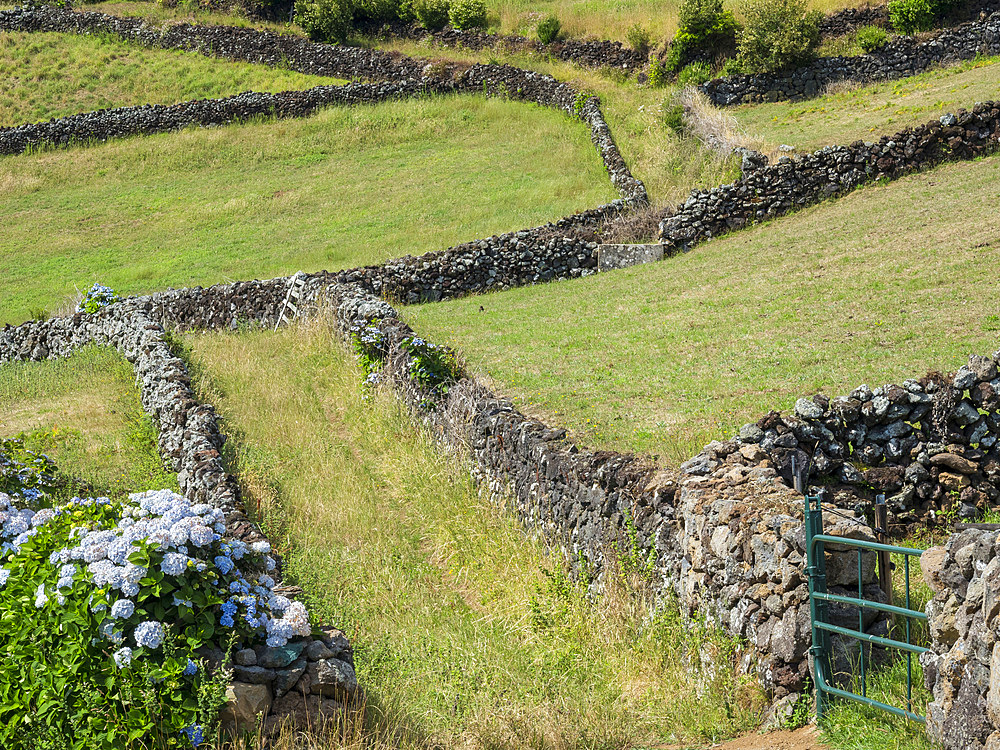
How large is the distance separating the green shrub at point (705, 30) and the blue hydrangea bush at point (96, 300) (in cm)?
2338

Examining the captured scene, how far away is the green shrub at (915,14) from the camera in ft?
99.9

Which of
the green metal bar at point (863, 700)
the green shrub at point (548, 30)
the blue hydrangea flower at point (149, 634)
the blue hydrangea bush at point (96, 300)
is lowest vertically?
the blue hydrangea bush at point (96, 300)

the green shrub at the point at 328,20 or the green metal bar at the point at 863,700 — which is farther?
the green shrub at the point at 328,20

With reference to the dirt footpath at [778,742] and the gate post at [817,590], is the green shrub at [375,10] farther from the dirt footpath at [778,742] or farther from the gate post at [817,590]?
the dirt footpath at [778,742]

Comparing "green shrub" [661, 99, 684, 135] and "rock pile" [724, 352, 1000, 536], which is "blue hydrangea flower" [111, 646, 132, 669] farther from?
"green shrub" [661, 99, 684, 135]

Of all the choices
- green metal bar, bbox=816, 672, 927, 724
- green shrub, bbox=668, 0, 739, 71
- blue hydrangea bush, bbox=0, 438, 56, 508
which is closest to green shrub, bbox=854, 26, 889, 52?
green shrub, bbox=668, 0, 739, 71

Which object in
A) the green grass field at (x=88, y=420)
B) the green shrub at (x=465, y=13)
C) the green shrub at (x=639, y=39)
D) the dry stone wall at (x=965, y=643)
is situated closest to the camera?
the dry stone wall at (x=965, y=643)

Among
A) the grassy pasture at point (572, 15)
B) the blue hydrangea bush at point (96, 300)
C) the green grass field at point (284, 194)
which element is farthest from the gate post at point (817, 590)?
the grassy pasture at point (572, 15)

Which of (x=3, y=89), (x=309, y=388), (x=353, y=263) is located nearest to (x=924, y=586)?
(x=309, y=388)

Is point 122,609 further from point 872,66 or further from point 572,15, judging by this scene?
point 572,15

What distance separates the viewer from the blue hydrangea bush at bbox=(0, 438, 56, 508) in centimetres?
961

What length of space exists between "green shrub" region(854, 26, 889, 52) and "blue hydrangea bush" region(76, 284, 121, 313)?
25.1m

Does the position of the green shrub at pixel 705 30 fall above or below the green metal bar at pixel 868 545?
above

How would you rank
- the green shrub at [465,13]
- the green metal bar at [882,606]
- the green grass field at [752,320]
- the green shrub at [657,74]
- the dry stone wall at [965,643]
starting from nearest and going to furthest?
the dry stone wall at [965,643], the green metal bar at [882,606], the green grass field at [752,320], the green shrub at [657,74], the green shrub at [465,13]
